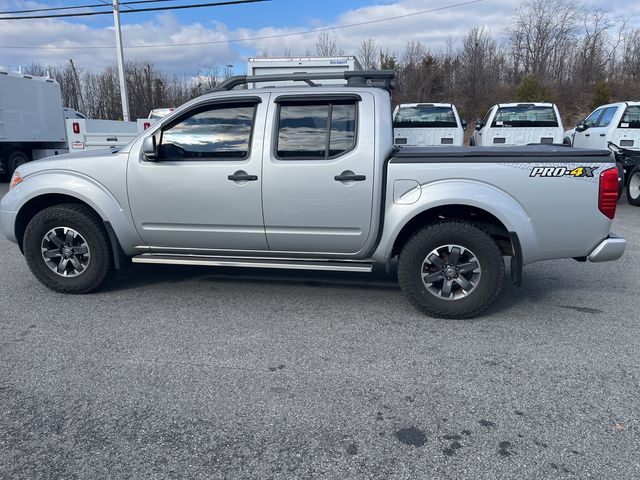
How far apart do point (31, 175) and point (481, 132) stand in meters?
10.8

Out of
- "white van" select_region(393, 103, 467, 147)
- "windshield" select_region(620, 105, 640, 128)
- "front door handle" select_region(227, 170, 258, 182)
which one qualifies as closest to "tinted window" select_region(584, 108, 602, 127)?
"windshield" select_region(620, 105, 640, 128)

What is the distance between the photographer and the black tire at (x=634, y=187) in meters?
10.6

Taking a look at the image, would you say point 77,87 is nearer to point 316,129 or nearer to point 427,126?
point 427,126

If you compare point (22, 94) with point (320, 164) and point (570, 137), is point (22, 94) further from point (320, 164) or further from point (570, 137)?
point (570, 137)

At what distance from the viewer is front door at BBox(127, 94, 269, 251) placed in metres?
4.55

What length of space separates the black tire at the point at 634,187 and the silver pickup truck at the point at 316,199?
7.63 m

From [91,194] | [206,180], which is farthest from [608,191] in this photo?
[91,194]

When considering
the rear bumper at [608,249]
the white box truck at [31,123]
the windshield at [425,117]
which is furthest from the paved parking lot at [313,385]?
the white box truck at [31,123]

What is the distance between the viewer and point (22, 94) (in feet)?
51.5

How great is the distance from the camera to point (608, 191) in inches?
160

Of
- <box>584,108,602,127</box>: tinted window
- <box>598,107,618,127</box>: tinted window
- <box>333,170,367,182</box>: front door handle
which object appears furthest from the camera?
<box>584,108,602,127</box>: tinted window

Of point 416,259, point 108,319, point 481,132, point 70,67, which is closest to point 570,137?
point 481,132

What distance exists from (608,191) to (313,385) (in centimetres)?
278

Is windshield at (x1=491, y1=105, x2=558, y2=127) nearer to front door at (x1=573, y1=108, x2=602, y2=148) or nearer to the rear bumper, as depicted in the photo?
front door at (x1=573, y1=108, x2=602, y2=148)
